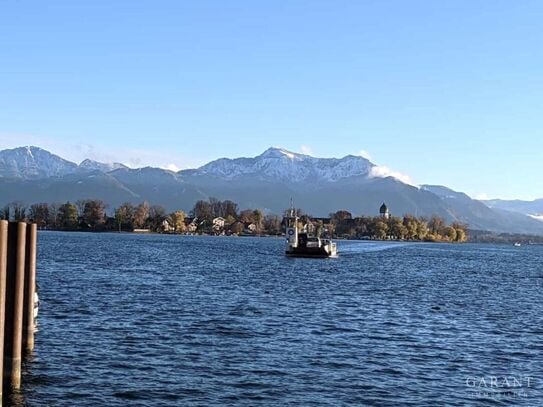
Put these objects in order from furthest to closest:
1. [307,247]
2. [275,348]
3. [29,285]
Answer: [307,247], [275,348], [29,285]

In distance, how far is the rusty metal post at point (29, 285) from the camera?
2905 cm

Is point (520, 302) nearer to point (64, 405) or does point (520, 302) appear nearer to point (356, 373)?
point (356, 373)

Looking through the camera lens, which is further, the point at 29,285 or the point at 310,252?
the point at 310,252

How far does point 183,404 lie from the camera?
1042 inches

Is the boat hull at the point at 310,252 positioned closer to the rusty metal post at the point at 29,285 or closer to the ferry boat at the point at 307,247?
the ferry boat at the point at 307,247

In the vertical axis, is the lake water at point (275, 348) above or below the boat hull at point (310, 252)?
below

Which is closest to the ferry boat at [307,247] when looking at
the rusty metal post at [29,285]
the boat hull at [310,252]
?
the boat hull at [310,252]

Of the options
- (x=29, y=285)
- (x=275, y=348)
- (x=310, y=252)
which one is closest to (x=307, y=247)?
(x=310, y=252)

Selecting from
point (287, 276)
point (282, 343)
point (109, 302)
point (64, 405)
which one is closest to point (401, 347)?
point (282, 343)

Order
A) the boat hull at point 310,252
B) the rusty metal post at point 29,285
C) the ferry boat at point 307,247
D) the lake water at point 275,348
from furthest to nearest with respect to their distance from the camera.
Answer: the ferry boat at point 307,247 → the boat hull at point 310,252 → the rusty metal post at point 29,285 → the lake water at point 275,348

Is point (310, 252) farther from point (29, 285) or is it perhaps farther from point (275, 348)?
point (29, 285)

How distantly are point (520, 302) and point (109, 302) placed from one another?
36040 millimetres

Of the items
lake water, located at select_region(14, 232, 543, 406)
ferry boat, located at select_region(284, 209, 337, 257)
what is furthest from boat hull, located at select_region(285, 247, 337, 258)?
lake water, located at select_region(14, 232, 543, 406)

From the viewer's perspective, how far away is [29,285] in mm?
29797
